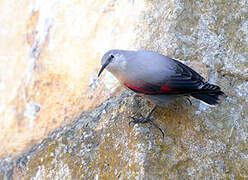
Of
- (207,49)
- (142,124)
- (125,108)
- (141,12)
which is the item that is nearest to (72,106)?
(125,108)

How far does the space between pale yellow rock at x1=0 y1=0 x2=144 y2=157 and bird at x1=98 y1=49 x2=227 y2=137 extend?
76cm

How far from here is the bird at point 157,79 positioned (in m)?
3.35

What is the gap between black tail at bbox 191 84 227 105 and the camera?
335 cm

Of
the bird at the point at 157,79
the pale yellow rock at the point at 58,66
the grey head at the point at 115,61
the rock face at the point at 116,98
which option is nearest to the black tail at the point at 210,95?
the bird at the point at 157,79

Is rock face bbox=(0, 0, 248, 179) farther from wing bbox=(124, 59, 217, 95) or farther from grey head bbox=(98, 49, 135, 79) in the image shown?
grey head bbox=(98, 49, 135, 79)

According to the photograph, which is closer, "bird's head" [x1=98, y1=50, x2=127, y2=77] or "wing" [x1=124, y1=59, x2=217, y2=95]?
"wing" [x1=124, y1=59, x2=217, y2=95]

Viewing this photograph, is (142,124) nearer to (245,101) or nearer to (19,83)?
(245,101)

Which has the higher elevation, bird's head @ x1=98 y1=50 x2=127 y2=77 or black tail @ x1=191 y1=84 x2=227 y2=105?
bird's head @ x1=98 y1=50 x2=127 y2=77

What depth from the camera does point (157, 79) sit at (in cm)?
335

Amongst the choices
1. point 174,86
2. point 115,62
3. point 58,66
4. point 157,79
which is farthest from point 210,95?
point 58,66

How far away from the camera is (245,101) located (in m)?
3.59

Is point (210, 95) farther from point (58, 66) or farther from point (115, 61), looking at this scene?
point (58, 66)

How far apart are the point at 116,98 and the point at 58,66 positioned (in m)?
1.28

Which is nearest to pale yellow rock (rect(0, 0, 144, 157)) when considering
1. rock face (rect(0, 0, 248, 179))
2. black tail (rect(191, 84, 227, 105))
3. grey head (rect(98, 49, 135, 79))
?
rock face (rect(0, 0, 248, 179))
